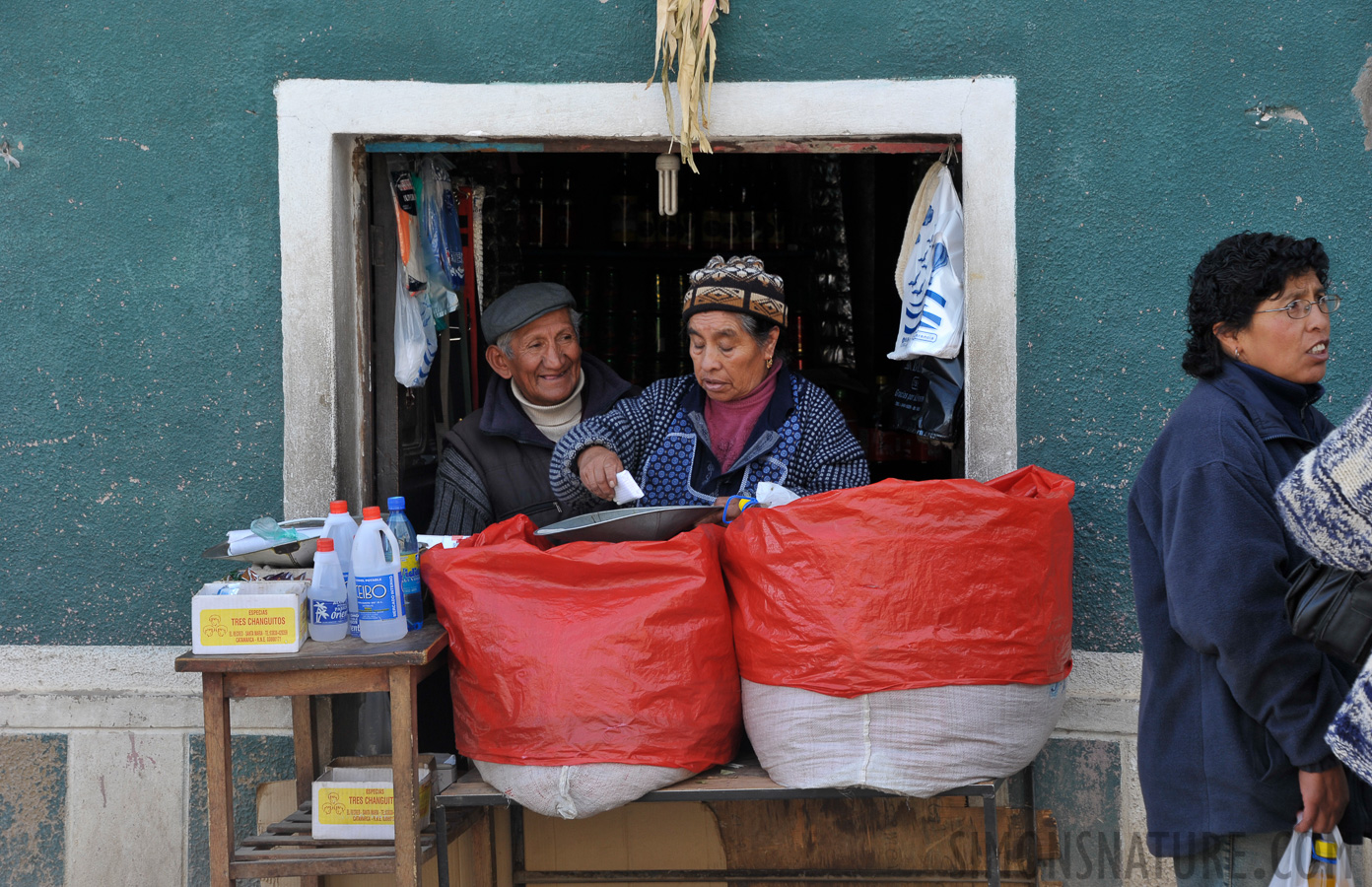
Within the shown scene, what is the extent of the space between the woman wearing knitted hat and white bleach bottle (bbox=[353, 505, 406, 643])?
1.99ft

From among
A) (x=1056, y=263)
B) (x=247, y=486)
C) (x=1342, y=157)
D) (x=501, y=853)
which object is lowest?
(x=501, y=853)

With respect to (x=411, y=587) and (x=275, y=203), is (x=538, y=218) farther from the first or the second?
(x=411, y=587)

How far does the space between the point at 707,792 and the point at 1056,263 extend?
5.28 feet

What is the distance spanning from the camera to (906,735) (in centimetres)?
219

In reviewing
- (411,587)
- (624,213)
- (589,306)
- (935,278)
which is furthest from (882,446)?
(411,587)

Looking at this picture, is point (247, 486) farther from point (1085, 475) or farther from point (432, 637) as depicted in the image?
point (1085, 475)

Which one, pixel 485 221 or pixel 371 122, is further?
pixel 485 221

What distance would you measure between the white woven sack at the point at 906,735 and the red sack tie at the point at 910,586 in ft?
0.11

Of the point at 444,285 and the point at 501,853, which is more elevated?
the point at 444,285

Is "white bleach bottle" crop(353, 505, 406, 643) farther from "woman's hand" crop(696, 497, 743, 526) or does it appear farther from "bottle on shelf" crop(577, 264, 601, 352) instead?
"bottle on shelf" crop(577, 264, 601, 352)

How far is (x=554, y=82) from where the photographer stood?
2.79m

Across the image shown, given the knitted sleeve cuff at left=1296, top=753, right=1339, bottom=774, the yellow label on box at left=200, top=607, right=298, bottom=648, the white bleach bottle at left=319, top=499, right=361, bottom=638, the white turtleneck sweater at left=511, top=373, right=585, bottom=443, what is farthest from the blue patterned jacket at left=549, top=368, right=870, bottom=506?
the knitted sleeve cuff at left=1296, top=753, right=1339, bottom=774

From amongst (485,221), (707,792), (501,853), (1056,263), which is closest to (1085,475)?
(1056,263)

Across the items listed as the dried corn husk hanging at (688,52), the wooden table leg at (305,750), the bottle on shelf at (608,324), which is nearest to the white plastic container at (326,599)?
the wooden table leg at (305,750)
